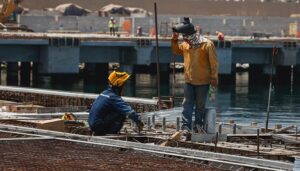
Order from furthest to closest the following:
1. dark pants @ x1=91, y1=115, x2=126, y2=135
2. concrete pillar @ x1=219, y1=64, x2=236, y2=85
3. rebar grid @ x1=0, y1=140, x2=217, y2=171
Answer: concrete pillar @ x1=219, y1=64, x2=236, y2=85 < dark pants @ x1=91, y1=115, x2=126, y2=135 < rebar grid @ x1=0, y1=140, x2=217, y2=171

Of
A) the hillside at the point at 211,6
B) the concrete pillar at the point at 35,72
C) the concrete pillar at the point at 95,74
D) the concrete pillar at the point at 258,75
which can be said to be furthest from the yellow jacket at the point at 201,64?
the hillside at the point at 211,6

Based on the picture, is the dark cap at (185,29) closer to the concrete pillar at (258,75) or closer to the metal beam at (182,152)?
the metal beam at (182,152)

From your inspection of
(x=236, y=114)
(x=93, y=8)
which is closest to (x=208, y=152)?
(x=236, y=114)

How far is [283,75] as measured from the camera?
56531mm

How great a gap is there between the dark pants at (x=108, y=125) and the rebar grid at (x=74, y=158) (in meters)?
1.00

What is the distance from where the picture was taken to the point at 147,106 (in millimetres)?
19812

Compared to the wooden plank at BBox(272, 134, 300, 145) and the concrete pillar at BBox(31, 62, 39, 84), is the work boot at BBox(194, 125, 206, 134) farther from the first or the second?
the concrete pillar at BBox(31, 62, 39, 84)

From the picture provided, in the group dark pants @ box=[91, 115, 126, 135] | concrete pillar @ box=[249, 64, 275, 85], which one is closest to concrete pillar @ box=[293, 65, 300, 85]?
concrete pillar @ box=[249, 64, 275, 85]

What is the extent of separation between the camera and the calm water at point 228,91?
118ft

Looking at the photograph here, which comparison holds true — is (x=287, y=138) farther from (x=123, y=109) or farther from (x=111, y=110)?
(x=111, y=110)

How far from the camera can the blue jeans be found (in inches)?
539

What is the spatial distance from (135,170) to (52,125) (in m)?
4.10

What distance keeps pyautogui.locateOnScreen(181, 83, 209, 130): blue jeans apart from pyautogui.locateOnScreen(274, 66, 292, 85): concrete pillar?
42.1m

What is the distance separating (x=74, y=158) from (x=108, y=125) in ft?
7.50
